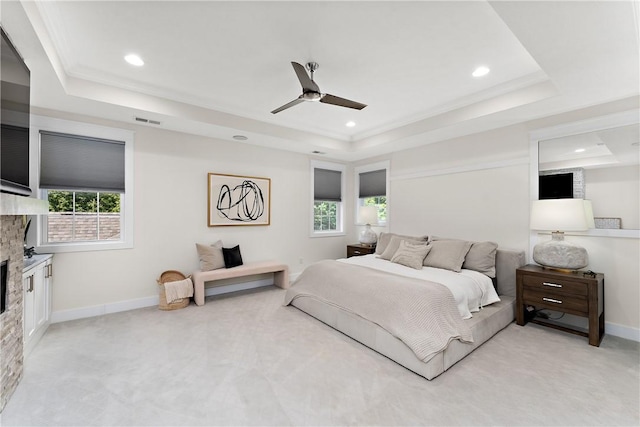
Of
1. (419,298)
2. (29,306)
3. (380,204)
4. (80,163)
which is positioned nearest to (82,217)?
(80,163)

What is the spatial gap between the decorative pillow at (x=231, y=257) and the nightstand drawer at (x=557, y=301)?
3.83 meters

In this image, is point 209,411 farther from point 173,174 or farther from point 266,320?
point 173,174

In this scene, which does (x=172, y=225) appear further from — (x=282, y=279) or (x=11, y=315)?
(x=11, y=315)

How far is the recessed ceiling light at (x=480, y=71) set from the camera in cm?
287

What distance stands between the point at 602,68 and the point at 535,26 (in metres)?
1.05

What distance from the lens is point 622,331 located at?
302 centimetres

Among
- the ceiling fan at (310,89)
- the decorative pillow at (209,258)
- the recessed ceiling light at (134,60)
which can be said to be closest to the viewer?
the ceiling fan at (310,89)

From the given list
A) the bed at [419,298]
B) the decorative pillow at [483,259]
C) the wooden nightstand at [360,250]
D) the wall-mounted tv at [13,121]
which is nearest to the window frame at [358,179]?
the wooden nightstand at [360,250]

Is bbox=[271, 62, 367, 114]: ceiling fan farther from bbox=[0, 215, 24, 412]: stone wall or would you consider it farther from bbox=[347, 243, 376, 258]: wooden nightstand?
bbox=[347, 243, 376, 258]: wooden nightstand

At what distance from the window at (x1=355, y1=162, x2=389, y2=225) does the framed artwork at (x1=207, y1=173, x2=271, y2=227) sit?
2.06 metres

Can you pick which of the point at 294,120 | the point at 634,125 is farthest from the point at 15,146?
the point at 634,125

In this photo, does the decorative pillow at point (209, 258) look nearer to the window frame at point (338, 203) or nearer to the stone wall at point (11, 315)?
the window frame at point (338, 203)

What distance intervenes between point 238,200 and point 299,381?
323cm

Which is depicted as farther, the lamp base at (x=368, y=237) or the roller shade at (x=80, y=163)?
the lamp base at (x=368, y=237)
